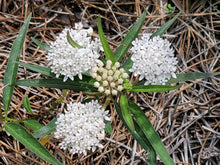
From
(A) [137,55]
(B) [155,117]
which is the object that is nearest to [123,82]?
(A) [137,55]

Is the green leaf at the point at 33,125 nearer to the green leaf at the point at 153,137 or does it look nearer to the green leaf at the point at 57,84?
the green leaf at the point at 57,84

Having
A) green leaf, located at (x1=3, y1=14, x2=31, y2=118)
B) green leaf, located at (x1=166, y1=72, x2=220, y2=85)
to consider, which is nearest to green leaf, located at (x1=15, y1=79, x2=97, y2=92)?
green leaf, located at (x1=3, y1=14, x2=31, y2=118)

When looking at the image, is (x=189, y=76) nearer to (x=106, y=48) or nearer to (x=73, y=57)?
(x=106, y=48)

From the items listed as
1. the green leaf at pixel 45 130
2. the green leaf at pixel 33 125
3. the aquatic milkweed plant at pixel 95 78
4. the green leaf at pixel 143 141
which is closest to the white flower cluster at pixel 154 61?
the aquatic milkweed plant at pixel 95 78

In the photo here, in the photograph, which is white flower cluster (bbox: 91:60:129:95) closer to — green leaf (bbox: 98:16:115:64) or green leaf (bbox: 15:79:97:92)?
green leaf (bbox: 98:16:115:64)

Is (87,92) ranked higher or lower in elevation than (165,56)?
lower

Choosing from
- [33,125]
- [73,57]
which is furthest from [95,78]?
[33,125]

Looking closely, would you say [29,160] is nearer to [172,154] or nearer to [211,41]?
[172,154]
